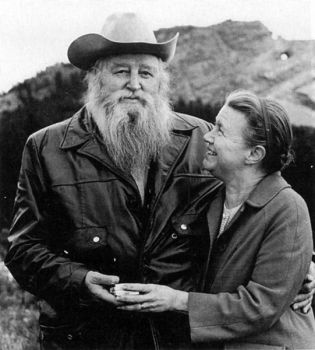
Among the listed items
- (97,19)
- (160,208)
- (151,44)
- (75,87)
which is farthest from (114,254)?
(75,87)

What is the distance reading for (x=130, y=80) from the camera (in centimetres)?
339

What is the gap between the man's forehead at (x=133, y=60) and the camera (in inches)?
134

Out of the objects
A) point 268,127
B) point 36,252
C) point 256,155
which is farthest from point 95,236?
point 268,127

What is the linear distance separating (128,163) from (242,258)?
36.3 inches

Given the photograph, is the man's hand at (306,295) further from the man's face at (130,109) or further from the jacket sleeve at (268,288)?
the man's face at (130,109)

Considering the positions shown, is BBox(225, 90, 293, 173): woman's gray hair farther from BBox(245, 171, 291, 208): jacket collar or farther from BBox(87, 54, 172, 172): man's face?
BBox(87, 54, 172, 172): man's face

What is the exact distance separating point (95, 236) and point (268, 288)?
974 millimetres

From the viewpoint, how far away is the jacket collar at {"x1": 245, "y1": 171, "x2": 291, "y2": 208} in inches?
115

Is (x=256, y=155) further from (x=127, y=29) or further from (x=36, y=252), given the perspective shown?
(x=36, y=252)

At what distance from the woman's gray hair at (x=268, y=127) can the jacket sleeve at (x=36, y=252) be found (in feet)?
3.77

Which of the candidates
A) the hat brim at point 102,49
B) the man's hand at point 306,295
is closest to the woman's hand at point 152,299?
the man's hand at point 306,295

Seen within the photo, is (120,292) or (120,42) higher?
(120,42)

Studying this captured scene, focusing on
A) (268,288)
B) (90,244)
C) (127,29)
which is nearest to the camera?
(268,288)

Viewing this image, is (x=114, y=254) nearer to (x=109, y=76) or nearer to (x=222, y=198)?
(x=222, y=198)
